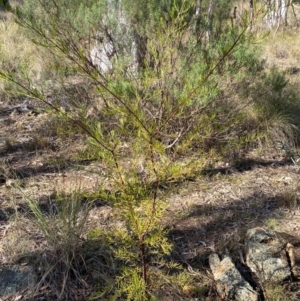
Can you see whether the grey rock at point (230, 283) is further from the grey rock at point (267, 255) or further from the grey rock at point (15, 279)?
the grey rock at point (15, 279)

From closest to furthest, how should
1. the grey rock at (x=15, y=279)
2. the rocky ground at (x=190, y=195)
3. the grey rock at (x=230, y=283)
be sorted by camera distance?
the grey rock at (x=230, y=283) < the grey rock at (x=15, y=279) < the rocky ground at (x=190, y=195)

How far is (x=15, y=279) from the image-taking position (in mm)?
2641

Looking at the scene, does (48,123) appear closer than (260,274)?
No

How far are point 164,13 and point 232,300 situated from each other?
2.55 metres

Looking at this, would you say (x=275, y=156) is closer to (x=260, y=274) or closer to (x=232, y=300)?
(x=260, y=274)

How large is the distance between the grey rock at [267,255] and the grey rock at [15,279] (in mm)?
1462

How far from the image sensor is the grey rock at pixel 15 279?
2582 mm

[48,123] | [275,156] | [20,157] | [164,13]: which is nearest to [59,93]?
[48,123]

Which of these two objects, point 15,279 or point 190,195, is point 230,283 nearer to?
point 190,195

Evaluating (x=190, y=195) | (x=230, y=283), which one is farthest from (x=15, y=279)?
(x=190, y=195)

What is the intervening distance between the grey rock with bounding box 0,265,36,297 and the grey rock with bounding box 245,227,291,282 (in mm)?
1462

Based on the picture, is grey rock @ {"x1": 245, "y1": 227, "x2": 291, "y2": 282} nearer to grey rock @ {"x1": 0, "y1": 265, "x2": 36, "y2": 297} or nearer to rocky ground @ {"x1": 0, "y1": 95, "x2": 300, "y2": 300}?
rocky ground @ {"x1": 0, "y1": 95, "x2": 300, "y2": 300}

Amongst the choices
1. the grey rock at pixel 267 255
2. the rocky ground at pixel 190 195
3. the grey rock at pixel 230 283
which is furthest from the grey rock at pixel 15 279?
the grey rock at pixel 267 255

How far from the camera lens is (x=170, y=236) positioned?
3098mm
